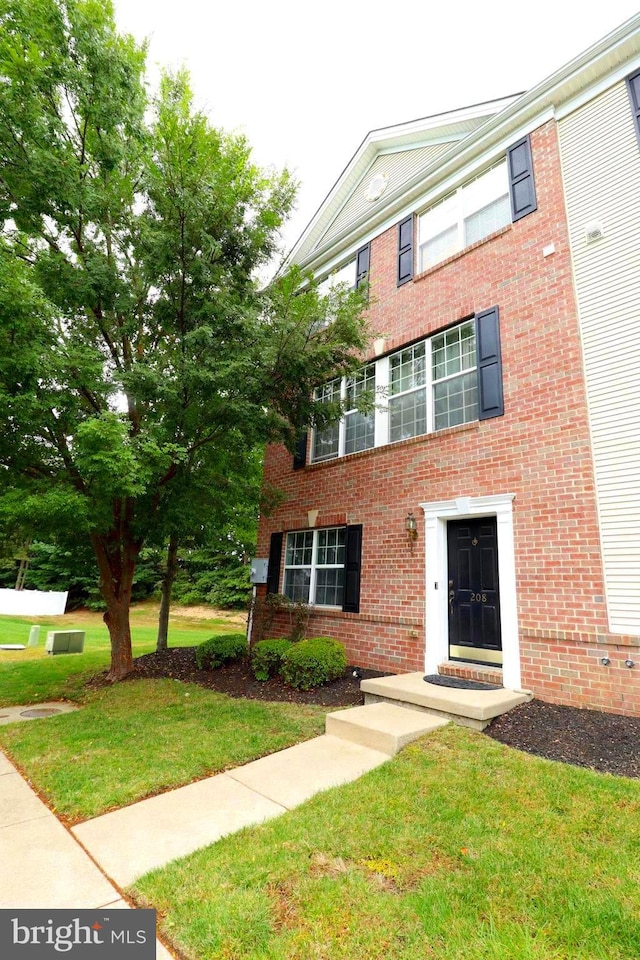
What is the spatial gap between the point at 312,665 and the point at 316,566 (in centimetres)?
245

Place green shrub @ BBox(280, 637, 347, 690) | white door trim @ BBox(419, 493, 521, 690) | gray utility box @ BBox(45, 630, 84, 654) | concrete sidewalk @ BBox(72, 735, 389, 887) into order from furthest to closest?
1. gray utility box @ BBox(45, 630, 84, 654)
2. green shrub @ BBox(280, 637, 347, 690)
3. white door trim @ BBox(419, 493, 521, 690)
4. concrete sidewalk @ BBox(72, 735, 389, 887)

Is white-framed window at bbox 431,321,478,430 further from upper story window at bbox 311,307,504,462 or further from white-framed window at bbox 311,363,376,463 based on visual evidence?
white-framed window at bbox 311,363,376,463

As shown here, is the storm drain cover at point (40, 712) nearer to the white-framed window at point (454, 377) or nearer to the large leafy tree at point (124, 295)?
the large leafy tree at point (124, 295)

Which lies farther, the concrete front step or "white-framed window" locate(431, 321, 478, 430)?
"white-framed window" locate(431, 321, 478, 430)

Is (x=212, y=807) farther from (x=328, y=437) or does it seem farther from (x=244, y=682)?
(x=328, y=437)

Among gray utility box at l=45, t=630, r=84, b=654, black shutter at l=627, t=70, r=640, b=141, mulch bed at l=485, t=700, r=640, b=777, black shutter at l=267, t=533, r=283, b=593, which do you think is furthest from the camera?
gray utility box at l=45, t=630, r=84, b=654

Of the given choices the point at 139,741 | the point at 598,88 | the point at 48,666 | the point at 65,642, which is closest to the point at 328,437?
the point at 139,741

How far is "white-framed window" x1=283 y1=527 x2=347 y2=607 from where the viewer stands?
8.41m

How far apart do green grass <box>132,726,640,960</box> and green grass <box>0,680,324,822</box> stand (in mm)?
1213

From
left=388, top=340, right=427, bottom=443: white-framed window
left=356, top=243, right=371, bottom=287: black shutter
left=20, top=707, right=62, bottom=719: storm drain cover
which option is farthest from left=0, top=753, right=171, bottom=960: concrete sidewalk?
left=356, top=243, right=371, bottom=287: black shutter

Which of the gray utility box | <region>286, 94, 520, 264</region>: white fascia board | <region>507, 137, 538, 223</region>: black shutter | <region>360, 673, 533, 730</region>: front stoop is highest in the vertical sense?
<region>286, 94, 520, 264</region>: white fascia board

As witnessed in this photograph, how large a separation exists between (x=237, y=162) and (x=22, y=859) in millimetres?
7634

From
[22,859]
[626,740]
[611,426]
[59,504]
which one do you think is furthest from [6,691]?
[611,426]

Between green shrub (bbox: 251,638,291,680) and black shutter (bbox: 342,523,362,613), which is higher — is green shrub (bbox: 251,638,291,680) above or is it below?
below
